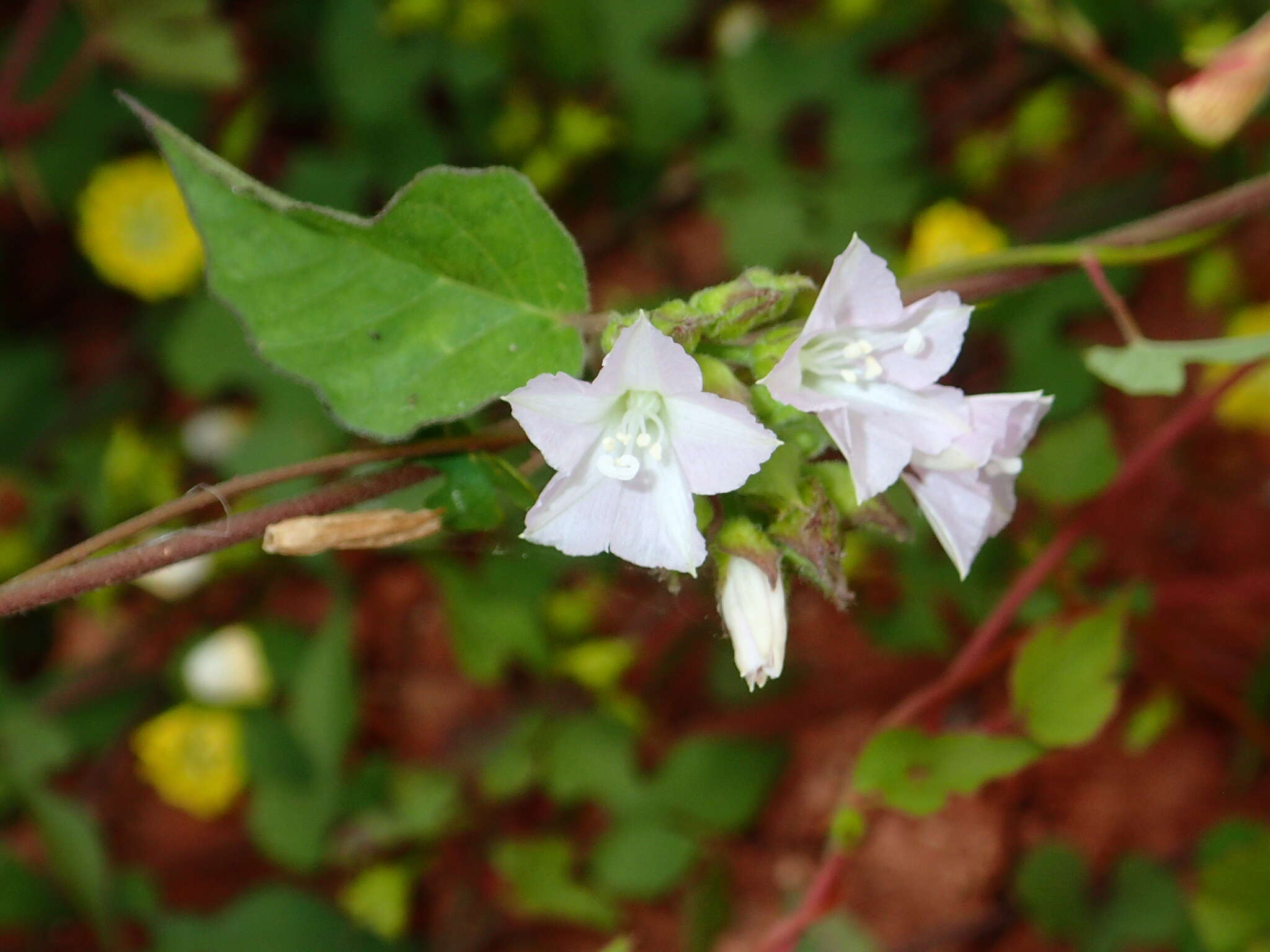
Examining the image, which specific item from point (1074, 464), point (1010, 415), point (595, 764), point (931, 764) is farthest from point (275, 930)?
point (1010, 415)

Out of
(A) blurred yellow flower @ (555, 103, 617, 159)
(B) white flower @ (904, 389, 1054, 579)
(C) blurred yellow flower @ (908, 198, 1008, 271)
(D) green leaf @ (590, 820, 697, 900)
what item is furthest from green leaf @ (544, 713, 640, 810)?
(B) white flower @ (904, 389, 1054, 579)

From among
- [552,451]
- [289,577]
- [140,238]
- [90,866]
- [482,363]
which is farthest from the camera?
[289,577]

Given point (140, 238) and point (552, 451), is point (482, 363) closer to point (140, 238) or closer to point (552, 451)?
point (552, 451)

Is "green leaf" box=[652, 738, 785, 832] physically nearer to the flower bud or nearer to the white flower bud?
the white flower bud

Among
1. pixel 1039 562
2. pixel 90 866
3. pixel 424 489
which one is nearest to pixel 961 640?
pixel 1039 562

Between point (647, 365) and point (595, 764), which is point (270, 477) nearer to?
point (647, 365)
